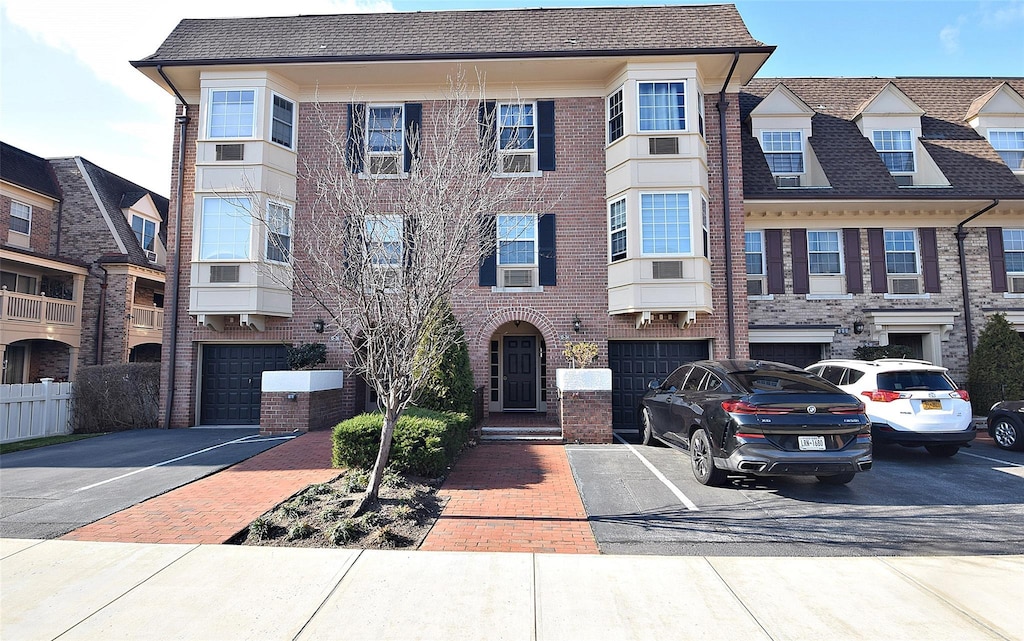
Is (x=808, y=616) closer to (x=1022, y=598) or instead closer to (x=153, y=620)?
(x=1022, y=598)

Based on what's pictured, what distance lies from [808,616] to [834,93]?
1876 centimetres

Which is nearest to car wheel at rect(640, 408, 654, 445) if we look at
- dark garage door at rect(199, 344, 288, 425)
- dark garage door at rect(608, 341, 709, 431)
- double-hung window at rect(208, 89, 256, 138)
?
dark garage door at rect(608, 341, 709, 431)

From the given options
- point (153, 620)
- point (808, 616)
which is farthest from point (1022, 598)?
point (153, 620)

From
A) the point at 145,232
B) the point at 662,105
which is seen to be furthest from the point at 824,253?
the point at 145,232

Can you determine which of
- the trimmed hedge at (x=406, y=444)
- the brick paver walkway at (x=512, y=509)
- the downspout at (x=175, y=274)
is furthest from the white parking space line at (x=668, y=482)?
the downspout at (x=175, y=274)

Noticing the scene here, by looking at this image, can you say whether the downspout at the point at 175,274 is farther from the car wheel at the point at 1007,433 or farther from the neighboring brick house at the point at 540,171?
the car wheel at the point at 1007,433

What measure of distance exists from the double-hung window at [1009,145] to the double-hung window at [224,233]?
21669 mm

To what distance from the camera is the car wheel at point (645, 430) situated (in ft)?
31.7

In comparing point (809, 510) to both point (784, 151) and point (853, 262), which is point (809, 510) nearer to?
point (853, 262)

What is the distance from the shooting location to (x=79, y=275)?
18875mm

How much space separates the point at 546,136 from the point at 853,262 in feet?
30.8

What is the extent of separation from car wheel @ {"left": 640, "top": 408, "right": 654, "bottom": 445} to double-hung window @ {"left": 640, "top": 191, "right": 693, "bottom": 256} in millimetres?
4001

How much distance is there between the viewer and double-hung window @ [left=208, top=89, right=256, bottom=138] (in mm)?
12602

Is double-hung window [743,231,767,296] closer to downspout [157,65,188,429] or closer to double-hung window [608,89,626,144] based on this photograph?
double-hung window [608,89,626,144]
